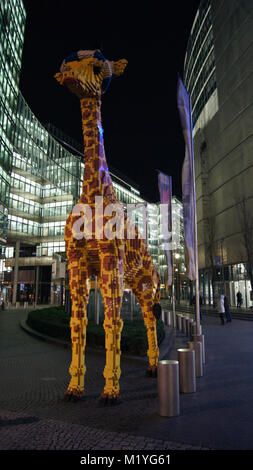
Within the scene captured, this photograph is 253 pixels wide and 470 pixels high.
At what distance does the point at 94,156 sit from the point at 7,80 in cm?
2802

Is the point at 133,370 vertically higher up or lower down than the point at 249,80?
lower down

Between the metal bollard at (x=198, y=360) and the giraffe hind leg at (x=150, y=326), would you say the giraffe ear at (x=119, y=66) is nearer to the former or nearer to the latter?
the giraffe hind leg at (x=150, y=326)

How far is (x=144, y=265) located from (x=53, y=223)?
140ft

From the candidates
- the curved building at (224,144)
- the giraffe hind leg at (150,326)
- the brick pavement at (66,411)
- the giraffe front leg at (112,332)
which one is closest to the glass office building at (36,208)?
the curved building at (224,144)

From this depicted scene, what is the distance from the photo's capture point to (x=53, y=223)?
159 ft

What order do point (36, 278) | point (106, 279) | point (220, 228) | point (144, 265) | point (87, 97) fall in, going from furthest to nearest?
point (36, 278) → point (220, 228) → point (144, 265) → point (87, 97) → point (106, 279)

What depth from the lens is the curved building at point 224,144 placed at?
29.8 m

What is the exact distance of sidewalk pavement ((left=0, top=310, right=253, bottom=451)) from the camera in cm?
371

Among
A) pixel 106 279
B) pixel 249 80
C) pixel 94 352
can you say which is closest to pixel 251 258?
pixel 249 80

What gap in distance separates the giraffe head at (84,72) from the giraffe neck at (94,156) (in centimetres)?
24

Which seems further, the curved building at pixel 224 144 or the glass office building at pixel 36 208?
the glass office building at pixel 36 208

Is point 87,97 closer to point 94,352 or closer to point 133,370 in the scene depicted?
point 133,370

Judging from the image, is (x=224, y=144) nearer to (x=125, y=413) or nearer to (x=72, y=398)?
(x=72, y=398)

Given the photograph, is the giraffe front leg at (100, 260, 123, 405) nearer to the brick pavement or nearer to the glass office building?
the brick pavement
